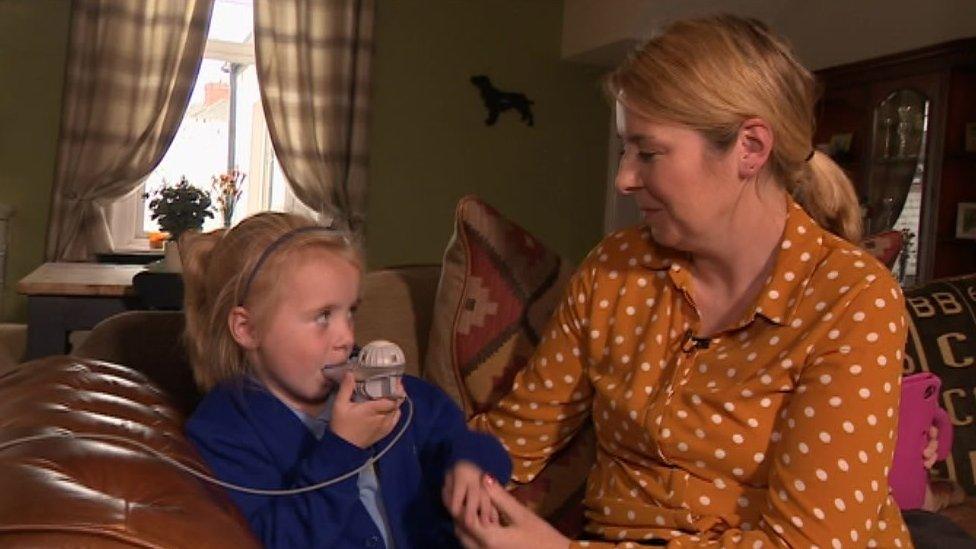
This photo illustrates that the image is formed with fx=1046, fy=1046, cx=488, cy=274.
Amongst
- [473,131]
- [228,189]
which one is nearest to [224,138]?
[228,189]

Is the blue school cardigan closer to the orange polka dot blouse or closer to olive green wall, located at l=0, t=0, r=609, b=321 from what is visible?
the orange polka dot blouse

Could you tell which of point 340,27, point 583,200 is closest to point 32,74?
point 340,27

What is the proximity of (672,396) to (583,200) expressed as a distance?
183 inches

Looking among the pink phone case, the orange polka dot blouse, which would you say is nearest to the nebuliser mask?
the orange polka dot blouse

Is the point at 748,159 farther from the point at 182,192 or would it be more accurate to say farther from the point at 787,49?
the point at 182,192

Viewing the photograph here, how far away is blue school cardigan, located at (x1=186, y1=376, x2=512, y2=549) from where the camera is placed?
1.21 m

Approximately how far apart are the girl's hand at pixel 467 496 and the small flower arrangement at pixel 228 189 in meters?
3.09

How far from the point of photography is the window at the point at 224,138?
5199mm

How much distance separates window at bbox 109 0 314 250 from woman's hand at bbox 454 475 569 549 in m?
4.16

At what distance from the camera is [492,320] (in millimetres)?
1721

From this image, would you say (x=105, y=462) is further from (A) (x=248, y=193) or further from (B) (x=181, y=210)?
(A) (x=248, y=193)

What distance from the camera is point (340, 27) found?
5172 mm

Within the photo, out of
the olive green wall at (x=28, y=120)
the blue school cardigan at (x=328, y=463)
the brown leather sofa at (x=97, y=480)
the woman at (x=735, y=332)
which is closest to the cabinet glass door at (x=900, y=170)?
the woman at (x=735, y=332)

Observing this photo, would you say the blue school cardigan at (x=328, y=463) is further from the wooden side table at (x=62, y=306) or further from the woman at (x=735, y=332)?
the wooden side table at (x=62, y=306)
